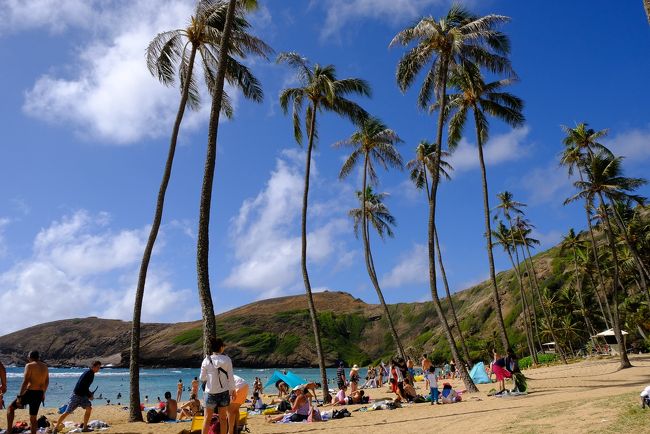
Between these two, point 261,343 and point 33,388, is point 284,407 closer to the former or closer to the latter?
point 33,388

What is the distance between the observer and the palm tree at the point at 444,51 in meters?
20.2

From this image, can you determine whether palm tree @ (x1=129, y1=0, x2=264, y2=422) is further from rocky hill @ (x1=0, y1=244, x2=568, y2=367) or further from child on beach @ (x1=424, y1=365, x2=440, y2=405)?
rocky hill @ (x1=0, y1=244, x2=568, y2=367)

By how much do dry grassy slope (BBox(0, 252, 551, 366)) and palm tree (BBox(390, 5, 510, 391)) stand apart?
9330 cm

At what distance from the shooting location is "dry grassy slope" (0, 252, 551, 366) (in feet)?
432

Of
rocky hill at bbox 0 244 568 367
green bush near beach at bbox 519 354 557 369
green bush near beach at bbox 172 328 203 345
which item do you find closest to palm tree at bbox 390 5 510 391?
green bush near beach at bbox 519 354 557 369

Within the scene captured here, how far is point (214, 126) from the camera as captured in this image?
14.2 metres

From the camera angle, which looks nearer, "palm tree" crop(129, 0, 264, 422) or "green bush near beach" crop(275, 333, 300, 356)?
"palm tree" crop(129, 0, 264, 422)

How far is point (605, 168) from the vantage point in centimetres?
2775

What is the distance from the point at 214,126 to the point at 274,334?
486 ft

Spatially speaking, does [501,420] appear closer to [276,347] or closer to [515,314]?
[515,314]

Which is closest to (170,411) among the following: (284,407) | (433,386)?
(284,407)

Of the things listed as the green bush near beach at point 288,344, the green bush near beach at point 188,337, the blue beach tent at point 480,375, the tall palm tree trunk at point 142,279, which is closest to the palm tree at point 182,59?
the tall palm tree trunk at point 142,279

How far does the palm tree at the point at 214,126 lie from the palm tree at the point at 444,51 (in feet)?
24.6

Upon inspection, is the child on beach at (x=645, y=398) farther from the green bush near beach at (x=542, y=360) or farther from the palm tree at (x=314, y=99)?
the green bush near beach at (x=542, y=360)
